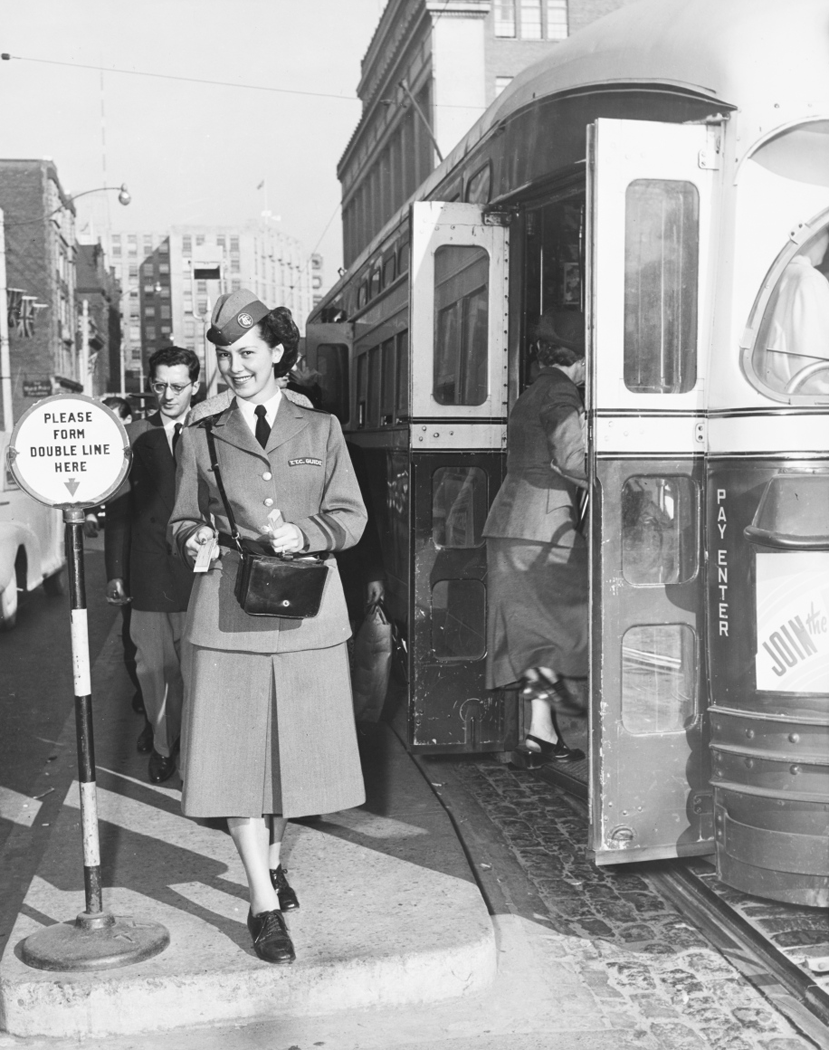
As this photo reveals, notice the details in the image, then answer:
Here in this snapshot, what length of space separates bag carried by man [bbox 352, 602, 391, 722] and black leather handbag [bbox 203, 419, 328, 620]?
2.72 m

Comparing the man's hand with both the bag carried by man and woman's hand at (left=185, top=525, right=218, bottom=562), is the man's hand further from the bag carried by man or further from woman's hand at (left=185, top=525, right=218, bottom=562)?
woman's hand at (left=185, top=525, right=218, bottom=562)

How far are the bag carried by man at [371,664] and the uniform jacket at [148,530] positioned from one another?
3.56ft

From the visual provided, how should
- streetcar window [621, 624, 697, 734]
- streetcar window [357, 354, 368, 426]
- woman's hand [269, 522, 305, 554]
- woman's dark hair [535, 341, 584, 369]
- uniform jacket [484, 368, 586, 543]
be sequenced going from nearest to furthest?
woman's hand [269, 522, 305, 554]
streetcar window [621, 624, 697, 734]
uniform jacket [484, 368, 586, 543]
woman's dark hair [535, 341, 584, 369]
streetcar window [357, 354, 368, 426]

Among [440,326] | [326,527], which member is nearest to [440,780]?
[440,326]

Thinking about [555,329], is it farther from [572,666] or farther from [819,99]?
[819,99]

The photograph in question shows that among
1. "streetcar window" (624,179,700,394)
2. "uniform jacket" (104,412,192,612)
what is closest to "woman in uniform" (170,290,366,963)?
"streetcar window" (624,179,700,394)

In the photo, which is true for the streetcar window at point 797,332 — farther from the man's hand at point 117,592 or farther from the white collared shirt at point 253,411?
the man's hand at point 117,592

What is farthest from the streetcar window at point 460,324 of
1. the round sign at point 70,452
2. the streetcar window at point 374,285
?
the streetcar window at point 374,285

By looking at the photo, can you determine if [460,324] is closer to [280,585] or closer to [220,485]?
Result: [220,485]

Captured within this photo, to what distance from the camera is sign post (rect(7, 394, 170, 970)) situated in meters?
4.32

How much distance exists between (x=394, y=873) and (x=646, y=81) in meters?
3.10

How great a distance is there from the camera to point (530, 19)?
51375 millimetres

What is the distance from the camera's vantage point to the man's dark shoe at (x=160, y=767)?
6625 millimetres

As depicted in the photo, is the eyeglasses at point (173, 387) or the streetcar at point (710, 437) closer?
the streetcar at point (710, 437)
